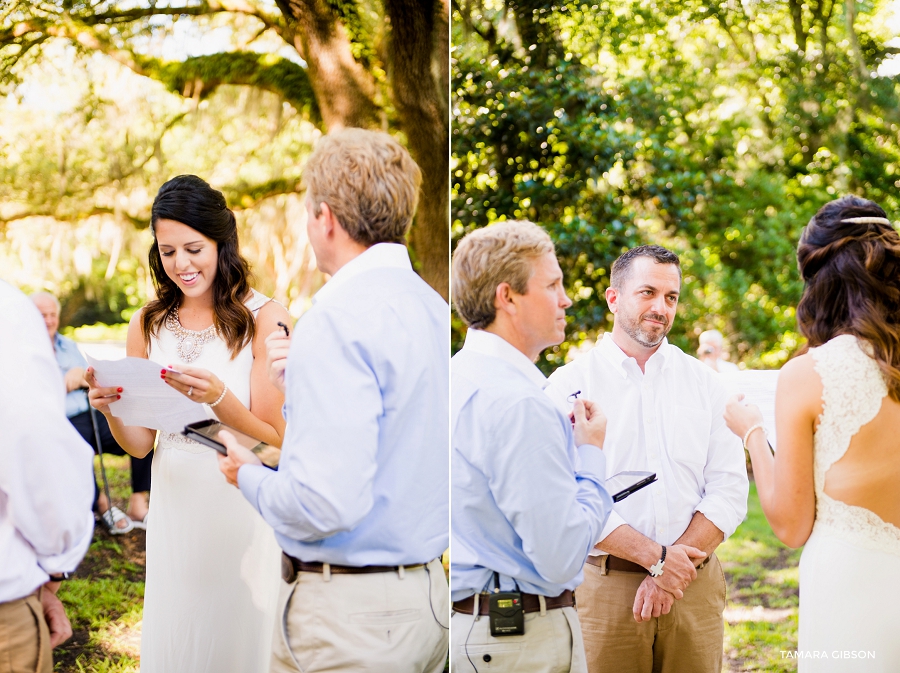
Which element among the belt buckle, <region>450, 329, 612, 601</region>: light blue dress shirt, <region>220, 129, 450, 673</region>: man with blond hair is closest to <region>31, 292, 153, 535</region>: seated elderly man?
<region>220, 129, 450, 673</region>: man with blond hair

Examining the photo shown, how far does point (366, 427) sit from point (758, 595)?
7.39 ft

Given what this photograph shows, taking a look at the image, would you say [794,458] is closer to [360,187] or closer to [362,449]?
[362,449]

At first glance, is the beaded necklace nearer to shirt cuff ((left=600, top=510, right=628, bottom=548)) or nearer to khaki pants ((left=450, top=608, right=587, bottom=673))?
khaki pants ((left=450, top=608, right=587, bottom=673))

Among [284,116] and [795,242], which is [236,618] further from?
[795,242]

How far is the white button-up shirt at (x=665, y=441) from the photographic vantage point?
2426mm

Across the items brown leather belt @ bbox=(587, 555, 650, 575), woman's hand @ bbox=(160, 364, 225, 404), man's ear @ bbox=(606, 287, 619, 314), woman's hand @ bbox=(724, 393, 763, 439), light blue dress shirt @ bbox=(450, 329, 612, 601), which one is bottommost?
brown leather belt @ bbox=(587, 555, 650, 575)

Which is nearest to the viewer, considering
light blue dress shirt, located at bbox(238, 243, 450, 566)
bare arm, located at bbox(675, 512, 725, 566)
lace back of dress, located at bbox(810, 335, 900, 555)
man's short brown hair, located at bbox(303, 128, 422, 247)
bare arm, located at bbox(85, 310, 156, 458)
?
light blue dress shirt, located at bbox(238, 243, 450, 566)

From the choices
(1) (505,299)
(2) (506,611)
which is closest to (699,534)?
(2) (506,611)

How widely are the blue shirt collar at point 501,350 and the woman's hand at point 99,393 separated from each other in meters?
0.98

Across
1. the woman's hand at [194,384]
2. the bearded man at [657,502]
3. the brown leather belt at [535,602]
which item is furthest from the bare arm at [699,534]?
the woman's hand at [194,384]

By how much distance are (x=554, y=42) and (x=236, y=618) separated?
2.29 metres

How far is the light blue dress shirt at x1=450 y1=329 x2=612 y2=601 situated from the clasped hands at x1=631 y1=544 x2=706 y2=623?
1.63ft

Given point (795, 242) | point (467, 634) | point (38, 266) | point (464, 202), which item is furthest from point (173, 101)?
point (795, 242)

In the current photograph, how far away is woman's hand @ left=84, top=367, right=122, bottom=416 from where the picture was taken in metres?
2.09
